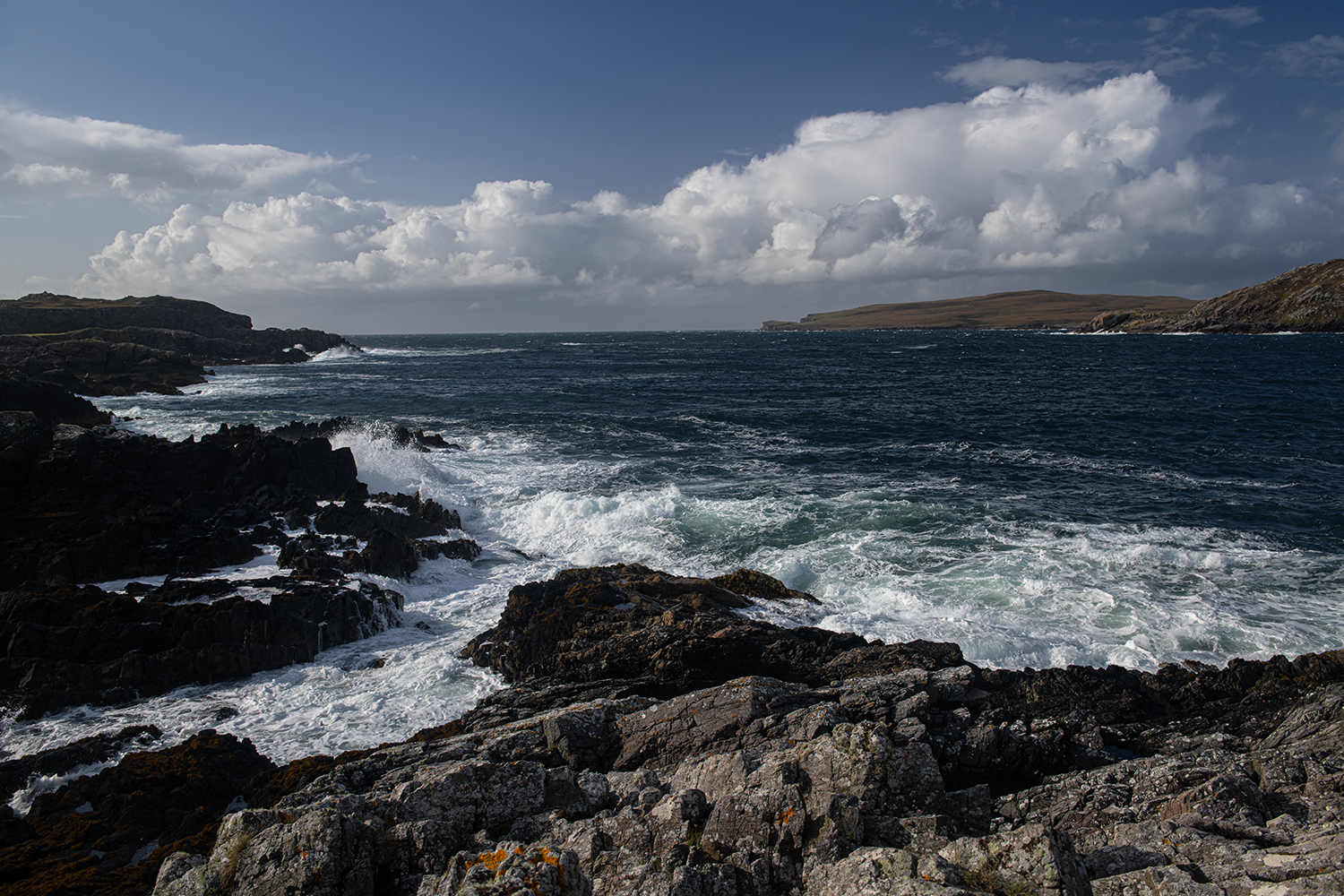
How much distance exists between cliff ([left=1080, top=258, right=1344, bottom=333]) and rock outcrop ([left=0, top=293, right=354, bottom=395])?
598 feet

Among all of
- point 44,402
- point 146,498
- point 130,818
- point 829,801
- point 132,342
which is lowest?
point 130,818

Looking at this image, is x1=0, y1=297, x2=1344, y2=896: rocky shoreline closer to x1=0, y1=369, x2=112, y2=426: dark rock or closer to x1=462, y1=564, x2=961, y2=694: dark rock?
x1=462, y1=564, x2=961, y2=694: dark rock

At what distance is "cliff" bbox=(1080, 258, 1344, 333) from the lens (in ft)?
412

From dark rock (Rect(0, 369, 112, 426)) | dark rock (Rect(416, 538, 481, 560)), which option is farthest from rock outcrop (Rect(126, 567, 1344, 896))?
dark rock (Rect(0, 369, 112, 426))

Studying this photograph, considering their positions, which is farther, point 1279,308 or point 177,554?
point 1279,308

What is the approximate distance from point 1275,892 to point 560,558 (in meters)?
17.3

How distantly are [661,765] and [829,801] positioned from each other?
8.58 ft

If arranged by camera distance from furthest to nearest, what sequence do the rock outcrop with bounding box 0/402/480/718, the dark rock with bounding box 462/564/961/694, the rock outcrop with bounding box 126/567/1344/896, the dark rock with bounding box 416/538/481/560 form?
the dark rock with bounding box 416/538/481/560
the rock outcrop with bounding box 0/402/480/718
the dark rock with bounding box 462/564/961/694
the rock outcrop with bounding box 126/567/1344/896

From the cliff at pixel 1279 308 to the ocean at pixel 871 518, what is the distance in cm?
10141

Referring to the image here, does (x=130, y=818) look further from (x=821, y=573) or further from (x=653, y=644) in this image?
(x=821, y=573)

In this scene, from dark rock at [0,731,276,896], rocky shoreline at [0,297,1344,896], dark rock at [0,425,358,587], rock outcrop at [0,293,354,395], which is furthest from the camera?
rock outcrop at [0,293,354,395]

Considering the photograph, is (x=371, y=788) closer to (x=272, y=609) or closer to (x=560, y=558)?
(x=272, y=609)

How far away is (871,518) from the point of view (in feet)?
73.3

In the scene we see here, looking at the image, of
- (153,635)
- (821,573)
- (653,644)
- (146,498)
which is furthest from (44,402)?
(821,573)
